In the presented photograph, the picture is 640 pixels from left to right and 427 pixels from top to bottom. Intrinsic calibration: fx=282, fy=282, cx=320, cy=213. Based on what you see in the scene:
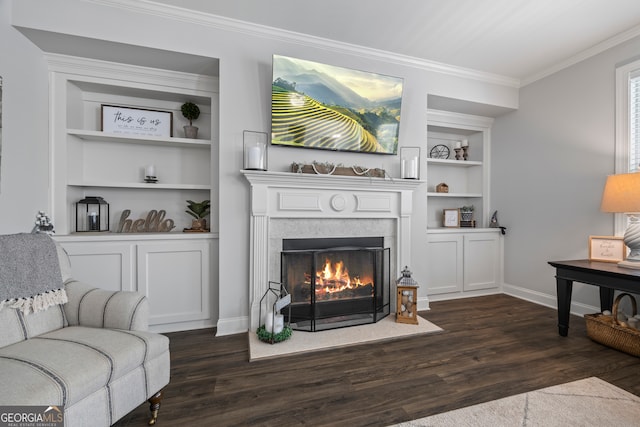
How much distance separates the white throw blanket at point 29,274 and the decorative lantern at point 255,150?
1364 millimetres

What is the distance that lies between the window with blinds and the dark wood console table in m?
0.97

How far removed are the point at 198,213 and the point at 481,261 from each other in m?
3.36

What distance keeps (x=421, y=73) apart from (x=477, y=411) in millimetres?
2983

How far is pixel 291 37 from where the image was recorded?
258cm

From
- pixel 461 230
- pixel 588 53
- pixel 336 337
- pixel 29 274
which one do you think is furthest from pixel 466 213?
pixel 29 274

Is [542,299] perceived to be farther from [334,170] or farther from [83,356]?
[83,356]

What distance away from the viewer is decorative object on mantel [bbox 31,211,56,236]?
2152 millimetres

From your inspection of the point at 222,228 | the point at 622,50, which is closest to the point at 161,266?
the point at 222,228

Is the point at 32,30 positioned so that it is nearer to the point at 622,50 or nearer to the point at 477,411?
the point at 477,411

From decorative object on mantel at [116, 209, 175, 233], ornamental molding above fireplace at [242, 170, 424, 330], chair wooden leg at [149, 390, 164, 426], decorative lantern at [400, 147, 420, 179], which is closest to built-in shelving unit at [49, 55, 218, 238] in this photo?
decorative object on mantel at [116, 209, 175, 233]

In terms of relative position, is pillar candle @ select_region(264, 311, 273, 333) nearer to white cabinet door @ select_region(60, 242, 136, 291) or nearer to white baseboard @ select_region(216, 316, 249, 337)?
white baseboard @ select_region(216, 316, 249, 337)

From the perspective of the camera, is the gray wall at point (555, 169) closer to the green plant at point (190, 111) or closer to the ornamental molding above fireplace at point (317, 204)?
the ornamental molding above fireplace at point (317, 204)

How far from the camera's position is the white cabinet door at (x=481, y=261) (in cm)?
348

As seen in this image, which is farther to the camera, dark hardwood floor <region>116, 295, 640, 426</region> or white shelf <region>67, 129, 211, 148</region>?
white shelf <region>67, 129, 211, 148</region>
